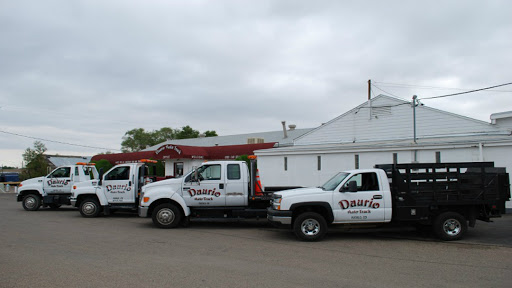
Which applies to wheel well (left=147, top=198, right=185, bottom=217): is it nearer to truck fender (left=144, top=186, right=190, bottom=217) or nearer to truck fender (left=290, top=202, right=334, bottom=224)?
truck fender (left=144, top=186, right=190, bottom=217)

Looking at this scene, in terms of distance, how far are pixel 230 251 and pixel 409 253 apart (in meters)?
4.08

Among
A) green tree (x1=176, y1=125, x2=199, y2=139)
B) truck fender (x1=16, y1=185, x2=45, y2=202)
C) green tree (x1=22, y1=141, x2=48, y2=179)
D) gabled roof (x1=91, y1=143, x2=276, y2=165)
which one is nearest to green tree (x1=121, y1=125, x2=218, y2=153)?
green tree (x1=176, y1=125, x2=199, y2=139)

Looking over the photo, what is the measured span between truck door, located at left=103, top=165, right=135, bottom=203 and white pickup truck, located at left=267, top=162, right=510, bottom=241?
23.0 ft

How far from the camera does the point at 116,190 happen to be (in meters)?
15.3

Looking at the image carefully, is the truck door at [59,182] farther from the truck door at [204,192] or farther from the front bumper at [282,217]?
the front bumper at [282,217]

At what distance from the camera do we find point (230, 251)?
8.92 meters

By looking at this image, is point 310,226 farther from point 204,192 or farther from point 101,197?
point 101,197

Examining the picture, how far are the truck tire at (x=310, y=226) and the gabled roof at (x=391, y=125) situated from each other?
496 inches

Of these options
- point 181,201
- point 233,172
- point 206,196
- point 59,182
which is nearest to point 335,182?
point 233,172

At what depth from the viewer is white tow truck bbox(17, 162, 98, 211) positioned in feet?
59.2

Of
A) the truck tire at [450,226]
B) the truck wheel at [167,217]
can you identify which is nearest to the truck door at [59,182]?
the truck wheel at [167,217]

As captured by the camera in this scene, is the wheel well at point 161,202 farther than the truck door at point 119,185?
No

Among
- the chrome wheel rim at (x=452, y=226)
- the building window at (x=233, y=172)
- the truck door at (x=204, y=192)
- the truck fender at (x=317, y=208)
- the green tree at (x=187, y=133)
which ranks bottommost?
the chrome wheel rim at (x=452, y=226)

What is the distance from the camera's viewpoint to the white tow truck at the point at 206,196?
494 inches
